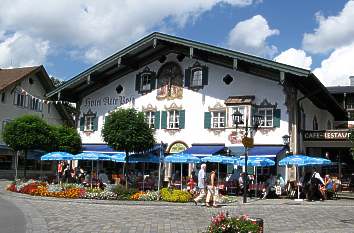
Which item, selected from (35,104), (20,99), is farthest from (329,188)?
(35,104)

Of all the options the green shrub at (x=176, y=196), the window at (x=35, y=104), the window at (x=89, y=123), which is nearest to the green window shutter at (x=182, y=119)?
the window at (x=89, y=123)

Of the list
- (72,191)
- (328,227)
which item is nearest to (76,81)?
(72,191)

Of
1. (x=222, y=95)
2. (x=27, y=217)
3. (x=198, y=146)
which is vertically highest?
(x=222, y=95)

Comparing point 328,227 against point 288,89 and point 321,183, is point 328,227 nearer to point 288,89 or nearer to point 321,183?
point 321,183

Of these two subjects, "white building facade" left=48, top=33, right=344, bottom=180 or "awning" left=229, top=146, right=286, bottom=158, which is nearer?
"awning" left=229, top=146, right=286, bottom=158

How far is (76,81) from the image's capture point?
3206cm

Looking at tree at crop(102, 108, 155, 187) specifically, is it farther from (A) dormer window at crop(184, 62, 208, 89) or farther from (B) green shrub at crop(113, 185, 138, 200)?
(B) green shrub at crop(113, 185, 138, 200)

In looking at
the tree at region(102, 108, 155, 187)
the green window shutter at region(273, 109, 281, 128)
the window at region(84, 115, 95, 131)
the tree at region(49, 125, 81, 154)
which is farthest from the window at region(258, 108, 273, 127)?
the tree at region(49, 125, 81, 154)

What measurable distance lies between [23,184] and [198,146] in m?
9.66

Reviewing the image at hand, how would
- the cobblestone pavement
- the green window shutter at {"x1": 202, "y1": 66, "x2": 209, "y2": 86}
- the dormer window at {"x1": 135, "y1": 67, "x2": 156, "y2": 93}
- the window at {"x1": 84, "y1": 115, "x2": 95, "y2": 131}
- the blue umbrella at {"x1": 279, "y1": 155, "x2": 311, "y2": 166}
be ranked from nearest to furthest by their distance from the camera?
the cobblestone pavement → the blue umbrella at {"x1": 279, "y1": 155, "x2": 311, "y2": 166} → the green window shutter at {"x1": 202, "y1": 66, "x2": 209, "y2": 86} → the dormer window at {"x1": 135, "y1": 67, "x2": 156, "y2": 93} → the window at {"x1": 84, "y1": 115, "x2": 95, "y2": 131}

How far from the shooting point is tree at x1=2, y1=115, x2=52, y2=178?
30.9 meters

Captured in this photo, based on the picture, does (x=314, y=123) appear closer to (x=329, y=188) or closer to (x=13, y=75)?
(x=329, y=188)

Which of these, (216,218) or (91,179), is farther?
(91,179)

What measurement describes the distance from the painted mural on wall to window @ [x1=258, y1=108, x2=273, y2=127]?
5.16m
